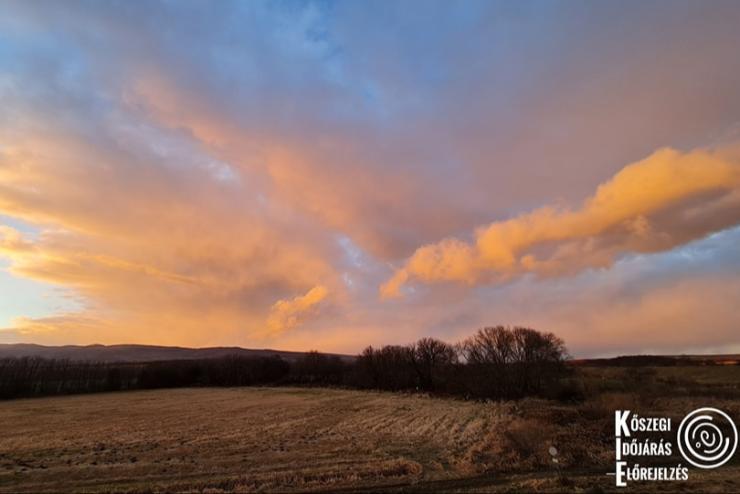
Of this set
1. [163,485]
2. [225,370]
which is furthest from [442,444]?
[225,370]

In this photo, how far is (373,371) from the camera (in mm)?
115000

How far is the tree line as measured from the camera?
71.7 m

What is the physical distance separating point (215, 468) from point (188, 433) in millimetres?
14884

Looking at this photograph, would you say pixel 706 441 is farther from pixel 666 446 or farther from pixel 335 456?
pixel 335 456

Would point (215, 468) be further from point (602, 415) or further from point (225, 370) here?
point (225, 370)

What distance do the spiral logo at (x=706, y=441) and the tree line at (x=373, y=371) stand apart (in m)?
40.0

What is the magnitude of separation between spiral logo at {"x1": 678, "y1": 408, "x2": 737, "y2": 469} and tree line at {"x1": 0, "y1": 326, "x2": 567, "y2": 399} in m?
40.0

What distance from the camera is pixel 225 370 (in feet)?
465

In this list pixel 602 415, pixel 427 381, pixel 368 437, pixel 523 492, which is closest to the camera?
pixel 523 492

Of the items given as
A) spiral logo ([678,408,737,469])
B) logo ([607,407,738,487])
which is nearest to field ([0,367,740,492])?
logo ([607,407,738,487])

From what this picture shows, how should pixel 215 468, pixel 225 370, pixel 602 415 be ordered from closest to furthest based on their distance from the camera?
pixel 215 468 < pixel 602 415 < pixel 225 370

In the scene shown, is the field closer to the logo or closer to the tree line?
the logo

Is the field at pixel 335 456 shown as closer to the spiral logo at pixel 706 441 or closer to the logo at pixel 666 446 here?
the logo at pixel 666 446

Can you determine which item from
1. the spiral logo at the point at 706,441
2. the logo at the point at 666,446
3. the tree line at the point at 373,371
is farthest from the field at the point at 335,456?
the tree line at the point at 373,371
